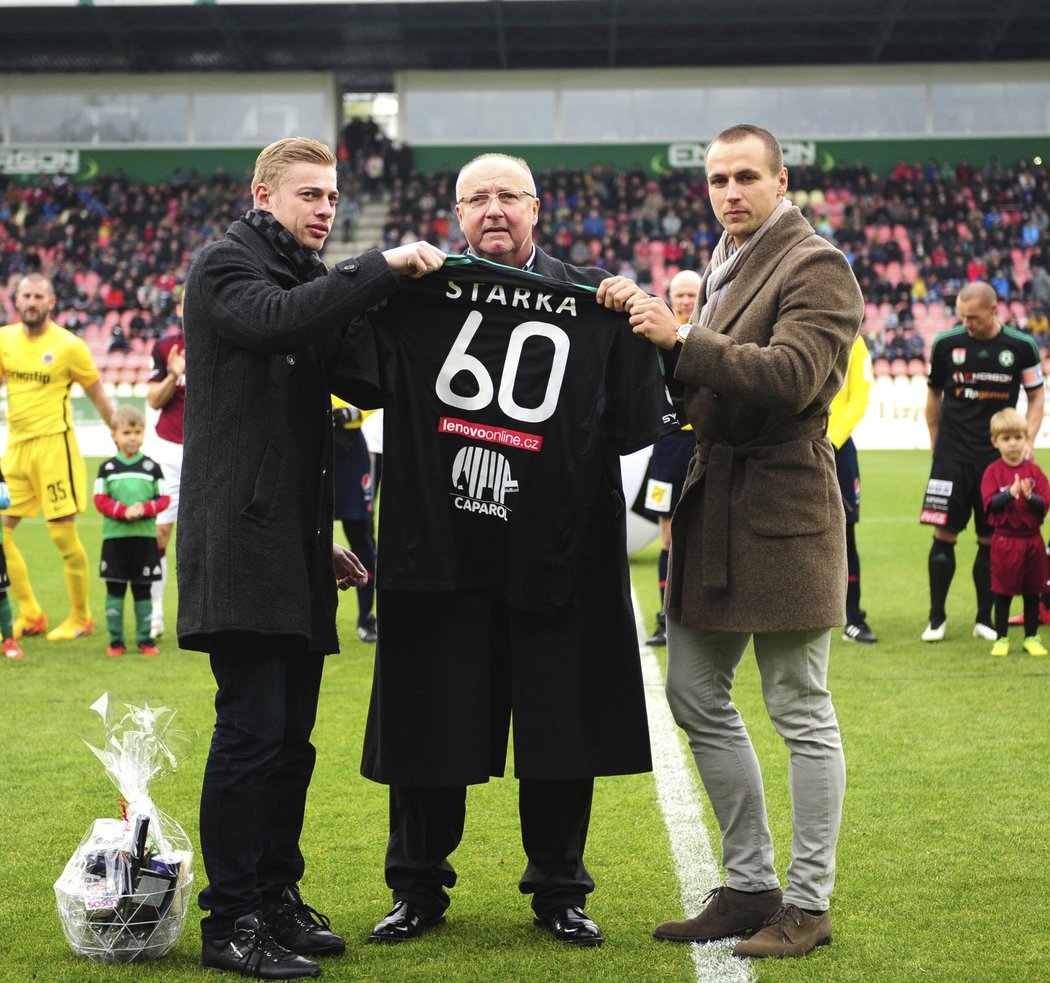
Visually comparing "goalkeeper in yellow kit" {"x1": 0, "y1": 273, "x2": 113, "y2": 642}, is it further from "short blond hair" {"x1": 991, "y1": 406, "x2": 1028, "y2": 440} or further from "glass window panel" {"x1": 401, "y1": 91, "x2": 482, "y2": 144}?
"glass window panel" {"x1": 401, "y1": 91, "x2": 482, "y2": 144}

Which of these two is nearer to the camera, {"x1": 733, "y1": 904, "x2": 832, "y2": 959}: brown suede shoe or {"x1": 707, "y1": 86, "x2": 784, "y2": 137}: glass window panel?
{"x1": 733, "y1": 904, "x2": 832, "y2": 959}: brown suede shoe

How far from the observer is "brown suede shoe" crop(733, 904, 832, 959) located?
3.49 metres

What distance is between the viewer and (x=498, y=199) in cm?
375

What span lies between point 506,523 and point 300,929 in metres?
1.18

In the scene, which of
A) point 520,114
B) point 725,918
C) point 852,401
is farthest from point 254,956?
Result: point 520,114

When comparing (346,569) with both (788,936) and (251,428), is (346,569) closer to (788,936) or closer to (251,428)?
(251,428)

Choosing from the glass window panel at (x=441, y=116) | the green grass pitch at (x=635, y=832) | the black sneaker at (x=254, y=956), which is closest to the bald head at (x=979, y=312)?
the green grass pitch at (x=635, y=832)

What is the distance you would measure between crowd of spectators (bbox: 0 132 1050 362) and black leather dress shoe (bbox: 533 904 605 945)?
1264 inches

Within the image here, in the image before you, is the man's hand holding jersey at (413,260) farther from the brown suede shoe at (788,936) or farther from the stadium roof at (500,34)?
the stadium roof at (500,34)

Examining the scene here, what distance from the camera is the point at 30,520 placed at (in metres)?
16.3

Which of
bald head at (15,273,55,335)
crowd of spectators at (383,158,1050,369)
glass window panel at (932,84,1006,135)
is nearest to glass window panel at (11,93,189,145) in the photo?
crowd of spectators at (383,158,1050,369)

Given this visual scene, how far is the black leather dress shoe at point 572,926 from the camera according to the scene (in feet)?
11.9

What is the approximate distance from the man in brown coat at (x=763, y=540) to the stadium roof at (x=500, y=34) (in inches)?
1378

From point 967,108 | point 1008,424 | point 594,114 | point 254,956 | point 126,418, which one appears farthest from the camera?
point 594,114
